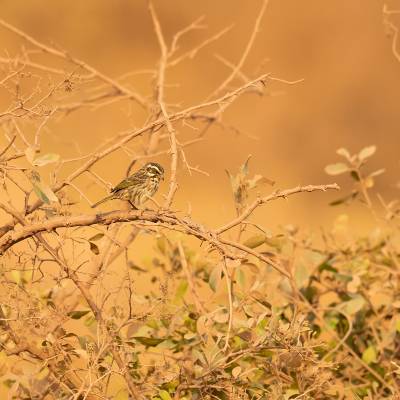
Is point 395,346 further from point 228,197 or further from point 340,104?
point 340,104

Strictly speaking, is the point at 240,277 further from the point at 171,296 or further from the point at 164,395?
→ the point at 164,395

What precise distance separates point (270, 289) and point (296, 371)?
0.62 meters

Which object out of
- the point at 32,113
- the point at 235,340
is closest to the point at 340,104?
the point at 235,340

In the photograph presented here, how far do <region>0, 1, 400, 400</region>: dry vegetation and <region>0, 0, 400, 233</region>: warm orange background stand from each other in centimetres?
703

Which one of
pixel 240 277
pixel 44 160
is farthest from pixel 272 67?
pixel 44 160

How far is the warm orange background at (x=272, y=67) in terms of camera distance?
39.0 ft

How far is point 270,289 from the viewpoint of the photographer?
4184 mm

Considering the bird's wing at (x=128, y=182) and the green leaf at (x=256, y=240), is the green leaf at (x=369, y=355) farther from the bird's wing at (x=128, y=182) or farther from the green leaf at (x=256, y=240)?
the bird's wing at (x=128, y=182)

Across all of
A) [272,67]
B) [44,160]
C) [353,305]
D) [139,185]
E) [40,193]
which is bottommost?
[40,193]

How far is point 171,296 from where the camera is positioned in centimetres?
410

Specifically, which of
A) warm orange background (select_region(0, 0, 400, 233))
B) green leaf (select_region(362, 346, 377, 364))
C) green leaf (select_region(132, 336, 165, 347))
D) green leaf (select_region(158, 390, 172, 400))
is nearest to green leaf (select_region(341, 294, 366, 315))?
green leaf (select_region(362, 346, 377, 364))

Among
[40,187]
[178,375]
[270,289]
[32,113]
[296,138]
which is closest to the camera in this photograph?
[40,187]

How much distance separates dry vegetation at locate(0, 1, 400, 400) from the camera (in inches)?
120

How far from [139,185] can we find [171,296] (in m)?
0.46
